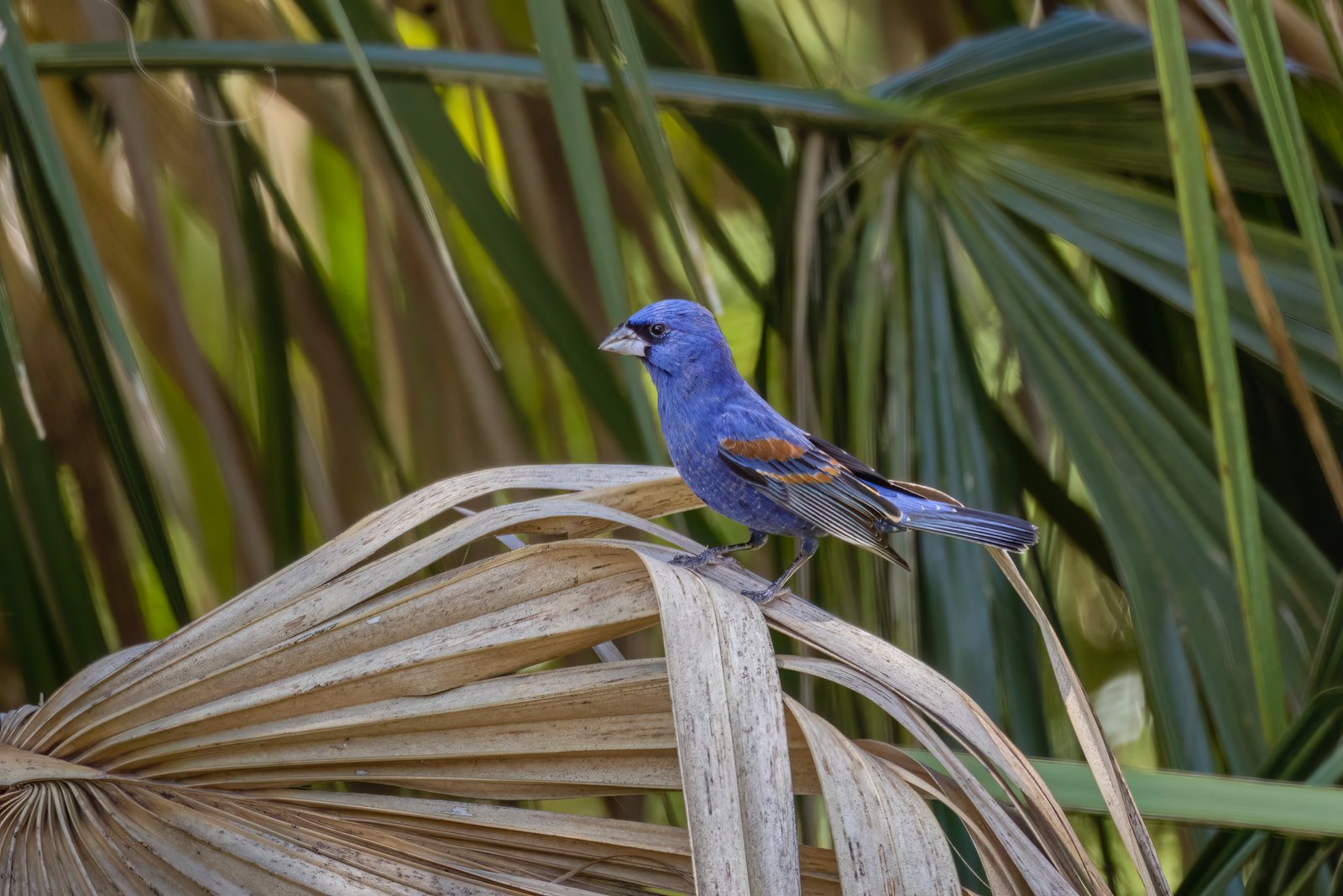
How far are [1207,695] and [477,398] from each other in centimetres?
145

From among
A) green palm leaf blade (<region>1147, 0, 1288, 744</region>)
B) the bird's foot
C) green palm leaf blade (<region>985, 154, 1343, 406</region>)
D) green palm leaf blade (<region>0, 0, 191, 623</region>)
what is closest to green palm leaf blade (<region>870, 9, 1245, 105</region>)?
green palm leaf blade (<region>985, 154, 1343, 406</region>)

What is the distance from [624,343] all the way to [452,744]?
77 cm

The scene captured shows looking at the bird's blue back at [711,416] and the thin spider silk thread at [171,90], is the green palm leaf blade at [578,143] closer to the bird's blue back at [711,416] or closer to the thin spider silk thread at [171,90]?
the bird's blue back at [711,416]

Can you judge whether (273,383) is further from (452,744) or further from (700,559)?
(452,744)

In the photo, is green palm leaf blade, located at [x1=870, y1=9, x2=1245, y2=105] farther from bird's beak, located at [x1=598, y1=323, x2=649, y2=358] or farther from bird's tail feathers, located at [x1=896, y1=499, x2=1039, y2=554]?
bird's tail feathers, located at [x1=896, y1=499, x2=1039, y2=554]

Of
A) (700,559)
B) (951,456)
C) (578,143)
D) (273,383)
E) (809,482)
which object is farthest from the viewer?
(273,383)

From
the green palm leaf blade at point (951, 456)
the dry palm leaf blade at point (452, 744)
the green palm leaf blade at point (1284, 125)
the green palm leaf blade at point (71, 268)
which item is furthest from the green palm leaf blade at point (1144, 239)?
the green palm leaf blade at point (71, 268)

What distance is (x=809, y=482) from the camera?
5.29 feet

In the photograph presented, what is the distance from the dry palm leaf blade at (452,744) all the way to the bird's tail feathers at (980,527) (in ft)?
1.27

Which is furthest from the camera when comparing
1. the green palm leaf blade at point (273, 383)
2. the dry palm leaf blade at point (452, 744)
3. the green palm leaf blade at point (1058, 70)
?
the green palm leaf blade at point (273, 383)

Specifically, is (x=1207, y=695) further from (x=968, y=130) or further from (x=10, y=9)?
(x=10, y=9)

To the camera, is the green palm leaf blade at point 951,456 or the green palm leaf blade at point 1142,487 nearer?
the green palm leaf blade at point 1142,487

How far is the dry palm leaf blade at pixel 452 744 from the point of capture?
3.46 feet

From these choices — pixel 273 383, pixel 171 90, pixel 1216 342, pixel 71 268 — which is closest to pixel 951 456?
pixel 1216 342
